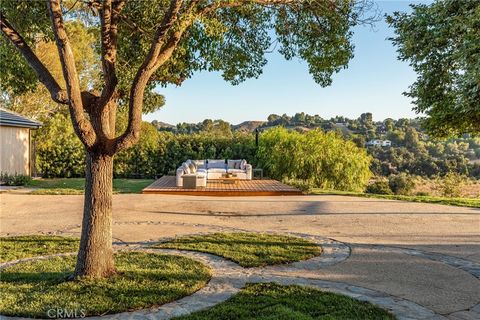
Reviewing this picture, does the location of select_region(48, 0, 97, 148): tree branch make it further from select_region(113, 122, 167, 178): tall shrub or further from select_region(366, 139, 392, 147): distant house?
select_region(366, 139, 392, 147): distant house

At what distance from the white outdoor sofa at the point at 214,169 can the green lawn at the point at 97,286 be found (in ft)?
30.2

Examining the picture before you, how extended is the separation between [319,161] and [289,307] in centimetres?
1378

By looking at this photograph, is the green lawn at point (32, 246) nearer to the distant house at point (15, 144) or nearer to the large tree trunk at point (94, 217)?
the large tree trunk at point (94, 217)

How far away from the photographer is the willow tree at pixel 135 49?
15.3ft

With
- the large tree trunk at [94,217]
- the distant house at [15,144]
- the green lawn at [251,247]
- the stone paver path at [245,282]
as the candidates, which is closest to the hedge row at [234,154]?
the distant house at [15,144]

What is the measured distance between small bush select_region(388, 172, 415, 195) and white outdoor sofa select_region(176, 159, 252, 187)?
7.70 metres

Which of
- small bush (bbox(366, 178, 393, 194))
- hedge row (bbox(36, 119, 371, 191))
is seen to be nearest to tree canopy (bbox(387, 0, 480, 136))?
hedge row (bbox(36, 119, 371, 191))

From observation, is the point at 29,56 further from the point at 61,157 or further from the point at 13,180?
the point at 61,157

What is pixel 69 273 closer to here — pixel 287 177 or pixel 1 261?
pixel 1 261

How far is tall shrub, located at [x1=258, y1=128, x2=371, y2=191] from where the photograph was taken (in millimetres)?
17422

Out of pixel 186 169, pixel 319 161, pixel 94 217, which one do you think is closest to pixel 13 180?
pixel 186 169

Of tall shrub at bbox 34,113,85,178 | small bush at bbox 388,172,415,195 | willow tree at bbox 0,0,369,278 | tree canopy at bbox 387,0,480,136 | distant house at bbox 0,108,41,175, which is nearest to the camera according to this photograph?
willow tree at bbox 0,0,369,278

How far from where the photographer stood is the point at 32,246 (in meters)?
6.53

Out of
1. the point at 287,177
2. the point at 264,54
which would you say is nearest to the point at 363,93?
the point at 287,177
